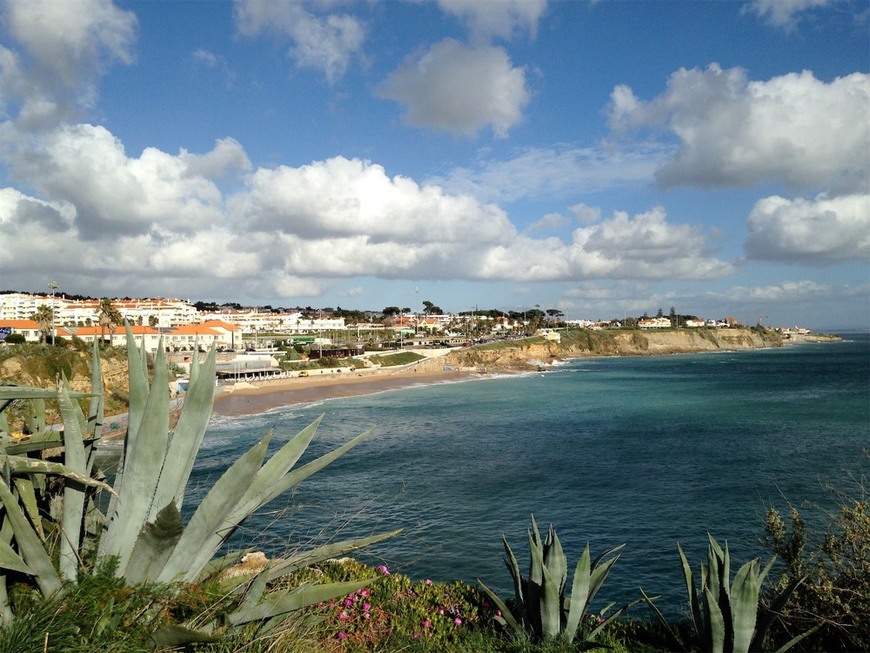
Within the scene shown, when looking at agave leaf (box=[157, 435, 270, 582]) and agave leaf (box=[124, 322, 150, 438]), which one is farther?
agave leaf (box=[124, 322, 150, 438])

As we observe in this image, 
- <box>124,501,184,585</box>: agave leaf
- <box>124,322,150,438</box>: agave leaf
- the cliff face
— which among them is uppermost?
<box>124,322,150,438</box>: agave leaf

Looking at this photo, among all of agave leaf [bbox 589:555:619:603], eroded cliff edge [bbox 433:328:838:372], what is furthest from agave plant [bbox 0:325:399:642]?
eroded cliff edge [bbox 433:328:838:372]

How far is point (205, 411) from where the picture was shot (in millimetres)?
3141

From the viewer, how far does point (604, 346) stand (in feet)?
420

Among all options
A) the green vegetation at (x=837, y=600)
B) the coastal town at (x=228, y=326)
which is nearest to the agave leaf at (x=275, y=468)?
the green vegetation at (x=837, y=600)

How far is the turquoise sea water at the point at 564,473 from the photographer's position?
41.3 feet

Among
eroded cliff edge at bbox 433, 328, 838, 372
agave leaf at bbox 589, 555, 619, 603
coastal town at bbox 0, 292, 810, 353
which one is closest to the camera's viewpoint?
agave leaf at bbox 589, 555, 619, 603

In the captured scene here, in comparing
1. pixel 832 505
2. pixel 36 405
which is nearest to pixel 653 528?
pixel 832 505

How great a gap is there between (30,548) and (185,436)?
2.74ft

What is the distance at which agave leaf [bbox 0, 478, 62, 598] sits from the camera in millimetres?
2525

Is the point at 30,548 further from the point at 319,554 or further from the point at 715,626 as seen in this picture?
the point at 715,626

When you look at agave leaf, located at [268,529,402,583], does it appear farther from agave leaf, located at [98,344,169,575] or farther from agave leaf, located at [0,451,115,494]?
agave leaf, located at [0,451,115,494]

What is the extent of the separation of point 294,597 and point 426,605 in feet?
11.7

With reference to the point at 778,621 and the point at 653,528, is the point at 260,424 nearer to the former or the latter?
the point at 653,528
